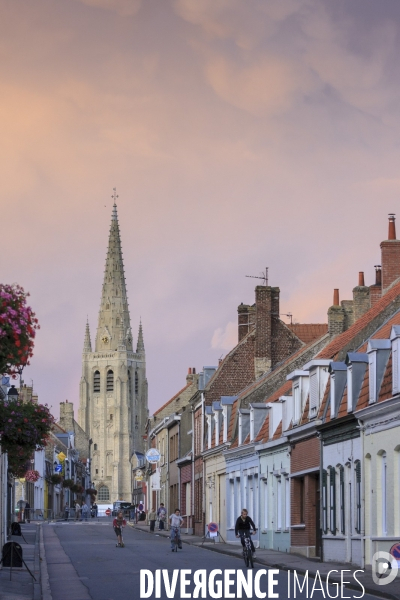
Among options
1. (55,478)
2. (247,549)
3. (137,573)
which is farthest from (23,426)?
(55,478)

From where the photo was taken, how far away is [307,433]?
119 feet

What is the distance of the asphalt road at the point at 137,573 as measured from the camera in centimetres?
2333

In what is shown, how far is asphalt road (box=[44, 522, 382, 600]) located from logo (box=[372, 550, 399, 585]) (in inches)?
25.7

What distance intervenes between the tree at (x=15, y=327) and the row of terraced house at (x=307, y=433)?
11629 millimetres

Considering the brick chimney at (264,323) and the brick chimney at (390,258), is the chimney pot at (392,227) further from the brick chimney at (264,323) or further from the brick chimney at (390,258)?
the brick chimney at (264,323)

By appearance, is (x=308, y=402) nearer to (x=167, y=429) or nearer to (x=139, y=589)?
(x=139, y=589)

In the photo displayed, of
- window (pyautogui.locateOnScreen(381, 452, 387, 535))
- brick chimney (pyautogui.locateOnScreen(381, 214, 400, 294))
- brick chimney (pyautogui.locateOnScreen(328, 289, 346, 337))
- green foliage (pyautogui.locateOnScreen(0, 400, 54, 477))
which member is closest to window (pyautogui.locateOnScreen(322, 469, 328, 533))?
window (pyautogui.locateOnScreen(381, 452, 387, 535))

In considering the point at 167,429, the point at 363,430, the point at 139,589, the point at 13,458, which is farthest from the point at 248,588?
the point at 167,429

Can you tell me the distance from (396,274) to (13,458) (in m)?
17.4

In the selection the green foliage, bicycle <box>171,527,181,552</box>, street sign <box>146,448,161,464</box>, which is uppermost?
the green foliage

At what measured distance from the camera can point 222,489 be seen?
54000mm

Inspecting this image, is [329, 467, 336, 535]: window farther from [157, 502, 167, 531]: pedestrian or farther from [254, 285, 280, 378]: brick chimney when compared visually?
[157, 502, 167, 531]: pedestrian

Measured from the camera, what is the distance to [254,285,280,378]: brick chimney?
55656 millimetres

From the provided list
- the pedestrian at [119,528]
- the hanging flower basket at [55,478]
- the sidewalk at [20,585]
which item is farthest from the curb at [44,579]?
the hanging flower basket at [55,478]
